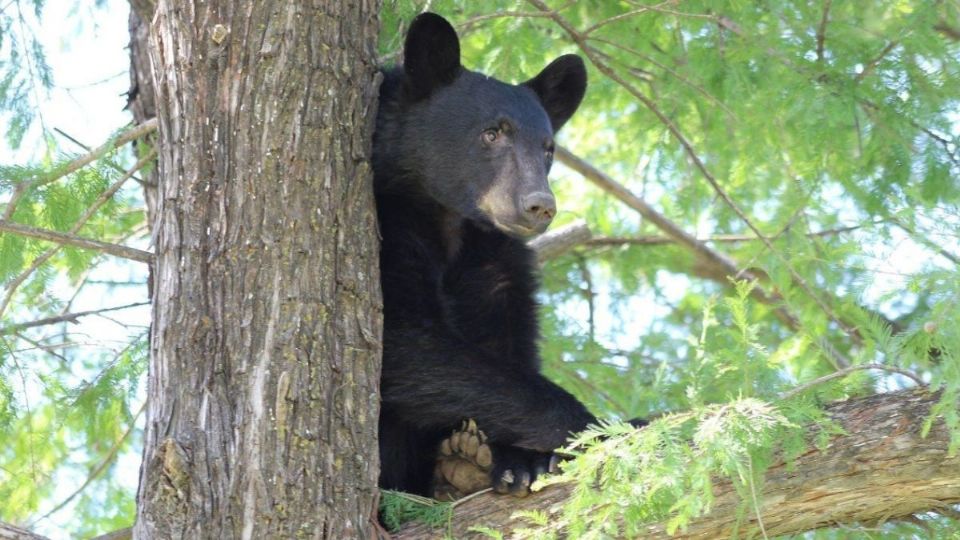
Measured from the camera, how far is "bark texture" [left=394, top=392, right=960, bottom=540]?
4480 millimetres

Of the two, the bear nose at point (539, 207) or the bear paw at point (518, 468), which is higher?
the bear nose at point (539, 207)

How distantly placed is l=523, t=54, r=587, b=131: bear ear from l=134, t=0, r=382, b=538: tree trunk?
1.79 meters

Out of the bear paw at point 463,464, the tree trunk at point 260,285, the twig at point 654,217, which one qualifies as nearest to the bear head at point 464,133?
the tree trunk at point 260,285

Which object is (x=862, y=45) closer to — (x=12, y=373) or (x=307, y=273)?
(x=307, y=273)

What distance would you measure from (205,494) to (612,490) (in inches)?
57.1

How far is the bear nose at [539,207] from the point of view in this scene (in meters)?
5.59

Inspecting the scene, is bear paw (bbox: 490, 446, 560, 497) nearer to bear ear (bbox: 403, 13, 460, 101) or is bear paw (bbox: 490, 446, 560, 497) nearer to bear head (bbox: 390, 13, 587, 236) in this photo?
bear head (bbox: 390, 13, 587, 236)

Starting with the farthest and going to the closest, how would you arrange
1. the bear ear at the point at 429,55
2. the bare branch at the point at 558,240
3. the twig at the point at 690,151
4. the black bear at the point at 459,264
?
the bare branch at the point at 558,240
the twig at the point at 690,151
the bear ear at the point at 429,55
the black bear at the point at 459,264

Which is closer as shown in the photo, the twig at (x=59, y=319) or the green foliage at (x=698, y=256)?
the green foliage at (x=698, y=256)

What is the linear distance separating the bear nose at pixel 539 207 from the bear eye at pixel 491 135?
0.54 metres

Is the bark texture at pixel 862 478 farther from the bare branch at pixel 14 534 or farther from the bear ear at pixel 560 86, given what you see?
the bear ear at pixel 560 86

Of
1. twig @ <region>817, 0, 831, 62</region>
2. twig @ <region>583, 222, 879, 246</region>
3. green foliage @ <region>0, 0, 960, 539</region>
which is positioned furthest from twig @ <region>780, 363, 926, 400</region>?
twig @ <region>583, 222, 879, 246</region>

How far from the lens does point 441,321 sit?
233 inches

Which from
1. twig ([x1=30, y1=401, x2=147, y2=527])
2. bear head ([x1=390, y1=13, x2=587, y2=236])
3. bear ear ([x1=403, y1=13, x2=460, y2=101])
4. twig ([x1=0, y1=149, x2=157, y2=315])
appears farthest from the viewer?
twig ([x1=30, y1=401, x2=147, y2=527])
